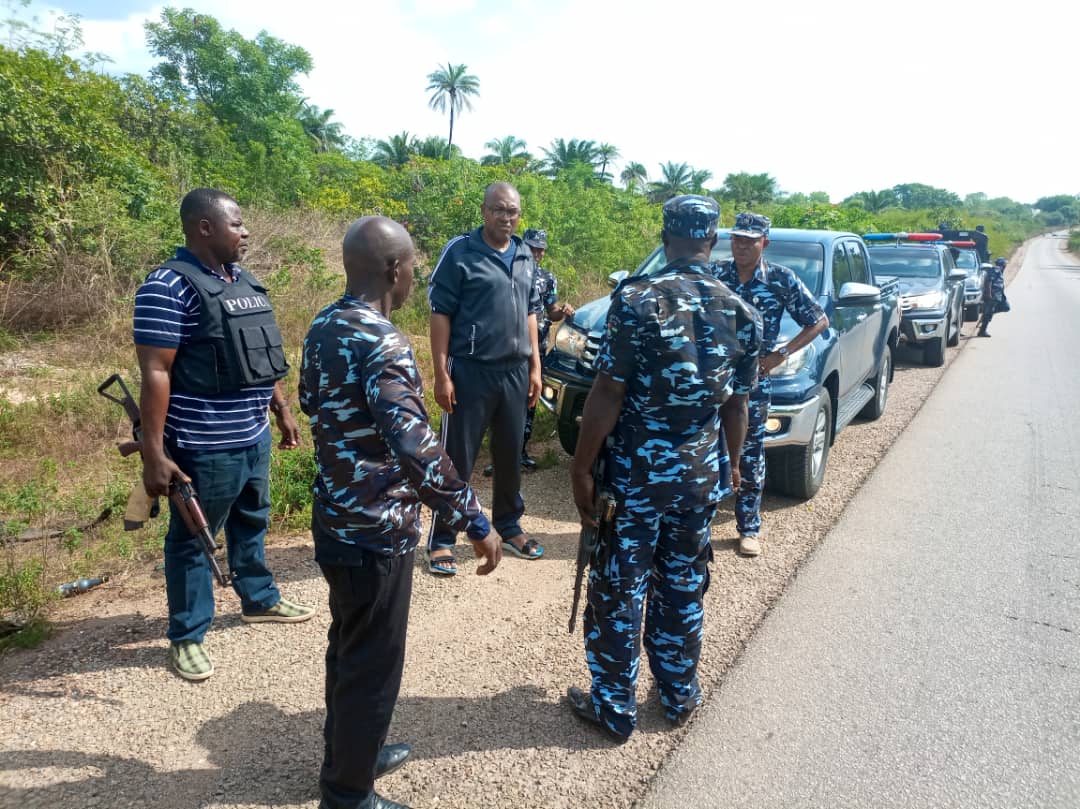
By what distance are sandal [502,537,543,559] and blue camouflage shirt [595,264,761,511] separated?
5.69 feet

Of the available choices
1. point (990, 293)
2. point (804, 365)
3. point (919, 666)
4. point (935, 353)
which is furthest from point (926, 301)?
point (919, 666)

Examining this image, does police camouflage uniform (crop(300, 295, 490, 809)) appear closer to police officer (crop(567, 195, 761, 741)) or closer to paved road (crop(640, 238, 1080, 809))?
police officer (crop(567, 195, 761, 741))

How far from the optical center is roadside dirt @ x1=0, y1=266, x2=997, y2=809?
7.67 ft

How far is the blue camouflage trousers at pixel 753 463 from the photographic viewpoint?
13.1ft

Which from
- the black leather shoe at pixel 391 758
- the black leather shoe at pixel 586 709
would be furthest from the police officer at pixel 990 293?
the black leather shoe at pixel 391 758

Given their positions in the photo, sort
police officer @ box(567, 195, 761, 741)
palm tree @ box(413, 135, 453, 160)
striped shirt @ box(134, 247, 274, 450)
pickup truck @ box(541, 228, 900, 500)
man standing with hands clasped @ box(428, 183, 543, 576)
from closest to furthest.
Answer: police officer @ box(567, 195, 761, 741)
striped shirt @ box(134, 247, 274, 450)
man standing with hands clasped @ box(428, 183, 543, 576)
pickup truck @ box(541, 228, 900, 500)
palm tree @ box(413, 135, 453, 160)

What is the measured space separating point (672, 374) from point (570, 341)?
3002 mm

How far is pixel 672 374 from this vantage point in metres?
2.27

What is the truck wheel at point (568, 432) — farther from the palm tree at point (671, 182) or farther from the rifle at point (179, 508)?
the palm tree at point (671, 182)

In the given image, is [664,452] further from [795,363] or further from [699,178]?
[699,178]

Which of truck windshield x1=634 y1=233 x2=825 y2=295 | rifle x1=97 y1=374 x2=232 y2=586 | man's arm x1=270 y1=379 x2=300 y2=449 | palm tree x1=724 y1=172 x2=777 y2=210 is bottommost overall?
rifle x1=97 y1=374 x2=232 y2=586

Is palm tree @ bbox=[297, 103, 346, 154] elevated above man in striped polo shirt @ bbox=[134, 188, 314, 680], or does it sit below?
above

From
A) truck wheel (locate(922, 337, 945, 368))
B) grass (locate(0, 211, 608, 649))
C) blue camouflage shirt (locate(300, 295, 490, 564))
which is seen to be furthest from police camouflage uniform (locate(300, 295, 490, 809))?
truck wheel (locate(922, 337, 945, 368))

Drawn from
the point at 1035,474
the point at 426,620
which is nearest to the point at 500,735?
the point at 426,620
